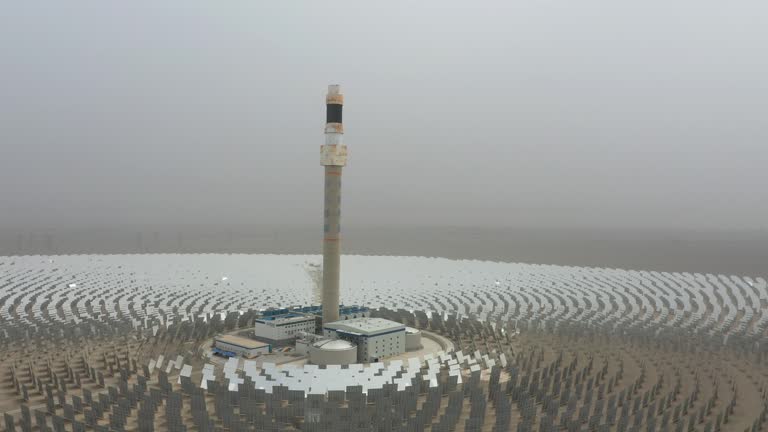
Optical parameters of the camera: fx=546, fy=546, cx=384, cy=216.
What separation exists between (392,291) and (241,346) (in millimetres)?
38019

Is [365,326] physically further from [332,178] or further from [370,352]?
[332,178]

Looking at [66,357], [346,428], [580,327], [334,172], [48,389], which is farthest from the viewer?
[580,327]

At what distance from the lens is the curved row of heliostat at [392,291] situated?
69875 mm

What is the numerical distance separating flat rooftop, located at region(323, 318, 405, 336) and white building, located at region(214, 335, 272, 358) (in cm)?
687

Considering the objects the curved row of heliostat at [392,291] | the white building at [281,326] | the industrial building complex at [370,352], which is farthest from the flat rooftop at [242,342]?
the curved row of heliostat at [392,291]

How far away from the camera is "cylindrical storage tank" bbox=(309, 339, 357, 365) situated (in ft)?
162

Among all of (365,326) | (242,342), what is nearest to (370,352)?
(365,326)

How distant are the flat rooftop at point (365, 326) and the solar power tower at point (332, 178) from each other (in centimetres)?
397

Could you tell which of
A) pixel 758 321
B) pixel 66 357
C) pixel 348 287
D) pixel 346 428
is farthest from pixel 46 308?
pixel 758 321

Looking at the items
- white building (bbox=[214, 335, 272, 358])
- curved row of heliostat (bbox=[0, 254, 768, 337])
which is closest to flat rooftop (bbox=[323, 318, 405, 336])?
white building (bbox=[214, 335, 272, 358])

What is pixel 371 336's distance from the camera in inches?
2040

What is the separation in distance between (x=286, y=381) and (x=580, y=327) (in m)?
37.0

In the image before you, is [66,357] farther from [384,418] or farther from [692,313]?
[692,313]

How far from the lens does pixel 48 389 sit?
135 feet
